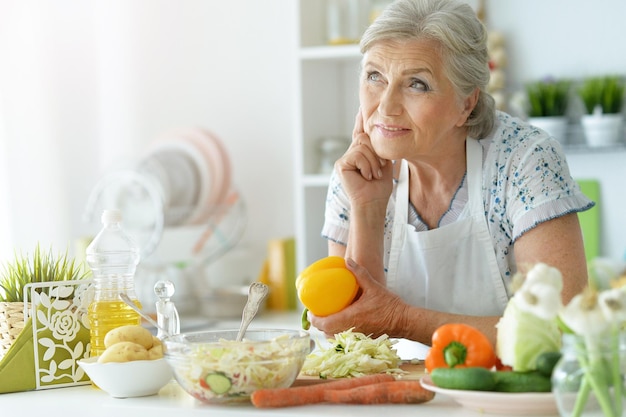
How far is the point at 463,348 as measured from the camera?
141cm

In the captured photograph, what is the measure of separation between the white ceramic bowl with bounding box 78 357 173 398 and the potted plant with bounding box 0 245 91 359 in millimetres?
220

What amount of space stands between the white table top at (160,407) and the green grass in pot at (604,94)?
6.37 feet

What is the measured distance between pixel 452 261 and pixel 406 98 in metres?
0.41

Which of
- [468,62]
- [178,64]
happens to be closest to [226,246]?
[178,64]

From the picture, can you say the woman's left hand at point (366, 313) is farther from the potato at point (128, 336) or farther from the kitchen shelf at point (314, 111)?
the kitchen shelf at point (314, 111)

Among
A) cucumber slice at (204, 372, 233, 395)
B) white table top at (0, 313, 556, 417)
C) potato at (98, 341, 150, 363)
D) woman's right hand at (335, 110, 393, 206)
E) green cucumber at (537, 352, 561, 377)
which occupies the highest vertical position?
woman's right hand at (335, 110, 393, 206)

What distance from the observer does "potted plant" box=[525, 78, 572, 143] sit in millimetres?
3211

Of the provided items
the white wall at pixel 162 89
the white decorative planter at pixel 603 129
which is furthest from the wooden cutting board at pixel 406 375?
the white wall at pixel 162 89

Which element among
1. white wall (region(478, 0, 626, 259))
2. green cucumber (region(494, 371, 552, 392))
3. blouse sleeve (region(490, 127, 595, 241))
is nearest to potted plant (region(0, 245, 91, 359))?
green cucumber (region(494, 371, 552, 392))

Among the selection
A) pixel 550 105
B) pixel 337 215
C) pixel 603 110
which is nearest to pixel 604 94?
pixel 603 110

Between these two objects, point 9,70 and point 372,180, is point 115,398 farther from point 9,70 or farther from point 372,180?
point 9,70

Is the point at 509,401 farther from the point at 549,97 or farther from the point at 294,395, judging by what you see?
the point at 549,97

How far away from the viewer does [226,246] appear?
3.61 meters

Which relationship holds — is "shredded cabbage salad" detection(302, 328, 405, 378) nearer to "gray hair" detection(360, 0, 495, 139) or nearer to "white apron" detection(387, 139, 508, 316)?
"white apron" detection(387, 139, 508, 316)
